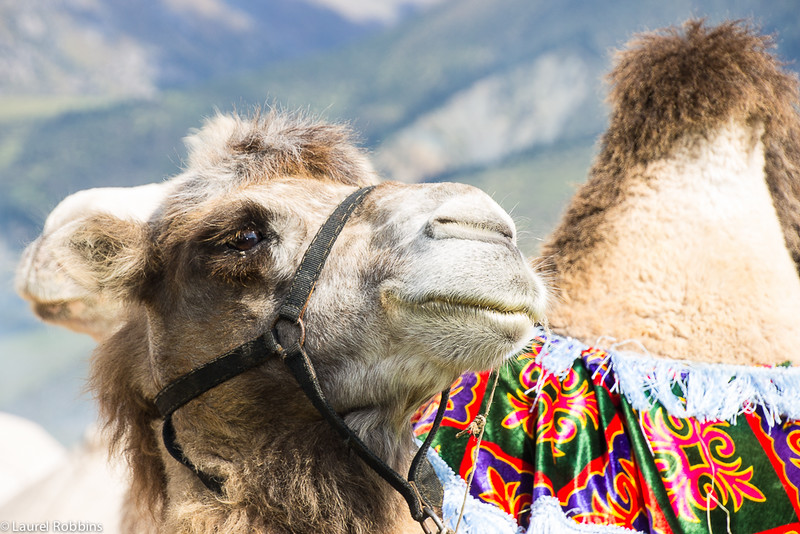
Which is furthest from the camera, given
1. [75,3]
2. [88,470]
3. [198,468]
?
[75,3]

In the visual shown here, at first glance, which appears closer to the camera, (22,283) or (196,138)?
(196,138)

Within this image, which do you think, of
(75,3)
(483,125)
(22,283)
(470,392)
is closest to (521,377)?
(470,392)

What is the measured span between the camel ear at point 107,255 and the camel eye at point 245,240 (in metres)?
0.26

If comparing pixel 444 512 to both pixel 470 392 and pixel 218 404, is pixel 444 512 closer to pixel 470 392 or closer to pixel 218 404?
pixel 470 392

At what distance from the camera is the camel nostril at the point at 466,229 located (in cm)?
122

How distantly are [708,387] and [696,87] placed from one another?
960mm

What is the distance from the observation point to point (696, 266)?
1.85m

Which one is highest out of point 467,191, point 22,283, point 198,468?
point 467,191

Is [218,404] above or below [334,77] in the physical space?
below

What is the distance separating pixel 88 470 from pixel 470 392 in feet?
8.63

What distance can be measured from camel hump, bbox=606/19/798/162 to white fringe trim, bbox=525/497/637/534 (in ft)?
3.73

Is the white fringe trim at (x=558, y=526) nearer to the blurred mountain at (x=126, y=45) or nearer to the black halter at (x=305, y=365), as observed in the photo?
the black halter at (x=305, y=365)

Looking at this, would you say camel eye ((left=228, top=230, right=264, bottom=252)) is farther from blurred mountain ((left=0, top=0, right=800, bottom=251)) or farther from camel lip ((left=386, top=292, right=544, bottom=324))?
blurred mountain ((left=0, top=0, right=800, bottom=251))

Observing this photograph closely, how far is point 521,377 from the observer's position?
69.1 inches
